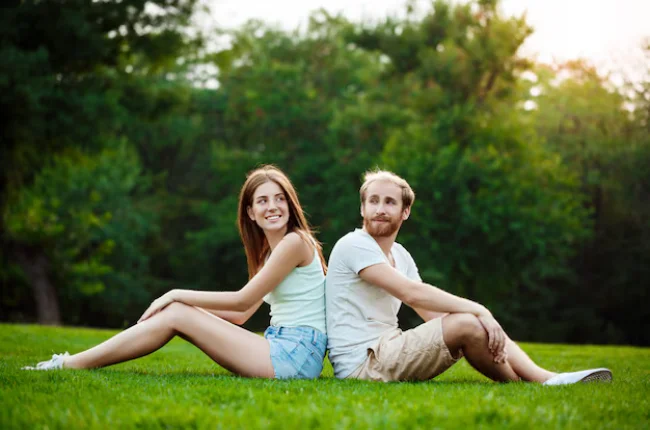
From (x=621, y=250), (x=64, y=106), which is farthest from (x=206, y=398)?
(x=621, y=250)

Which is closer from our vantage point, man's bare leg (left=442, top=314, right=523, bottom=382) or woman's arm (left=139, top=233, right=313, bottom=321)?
man's bare leg (left=442, top=314, right=523, bottom=382)

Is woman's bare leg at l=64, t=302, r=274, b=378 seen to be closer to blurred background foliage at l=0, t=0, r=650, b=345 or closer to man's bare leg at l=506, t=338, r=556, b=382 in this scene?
man's bare leg at l=506, t=338, r=556, b=382

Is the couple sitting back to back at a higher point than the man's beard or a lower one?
lower

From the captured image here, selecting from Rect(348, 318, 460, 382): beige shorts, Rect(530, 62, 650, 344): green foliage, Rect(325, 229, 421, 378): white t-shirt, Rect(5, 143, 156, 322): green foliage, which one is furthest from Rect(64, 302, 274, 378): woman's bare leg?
Rect(530, 62, 650, 344): green foliage

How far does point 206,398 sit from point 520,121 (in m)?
24.4

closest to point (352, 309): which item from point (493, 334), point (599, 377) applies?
point (493, 334)

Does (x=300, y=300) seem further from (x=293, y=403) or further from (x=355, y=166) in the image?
(x=355, y=166)

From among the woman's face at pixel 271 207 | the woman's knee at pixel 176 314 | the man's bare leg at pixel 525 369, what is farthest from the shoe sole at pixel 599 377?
the woman's knee at pixel 176 314

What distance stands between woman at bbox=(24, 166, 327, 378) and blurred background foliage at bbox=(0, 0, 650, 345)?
13.4 m

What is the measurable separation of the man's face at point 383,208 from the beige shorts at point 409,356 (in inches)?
29.2

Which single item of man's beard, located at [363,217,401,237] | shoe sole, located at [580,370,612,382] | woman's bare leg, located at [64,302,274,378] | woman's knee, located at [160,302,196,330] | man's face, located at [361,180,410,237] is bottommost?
shoe sole, located at [580,370,612,382]

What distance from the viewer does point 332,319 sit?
5668 mm

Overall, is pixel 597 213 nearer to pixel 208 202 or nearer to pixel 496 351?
pixel 208 202

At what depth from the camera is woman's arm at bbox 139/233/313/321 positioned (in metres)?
5.54
